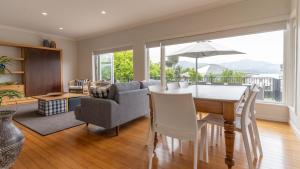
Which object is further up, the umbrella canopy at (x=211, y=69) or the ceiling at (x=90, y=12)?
the ceiling at (x=90, y=12)

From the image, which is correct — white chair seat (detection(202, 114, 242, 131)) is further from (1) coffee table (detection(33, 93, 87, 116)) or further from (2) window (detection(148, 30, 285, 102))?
(1) coffee table (detection(33, 93, 87, 116))

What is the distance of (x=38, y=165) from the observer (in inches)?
73.3

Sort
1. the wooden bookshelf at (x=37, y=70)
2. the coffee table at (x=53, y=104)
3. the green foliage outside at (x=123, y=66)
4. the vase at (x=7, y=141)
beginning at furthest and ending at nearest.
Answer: the green foliage outside at (x=123, y=66) → the wooden bookshelf at (x=37, y=70) → the coffee table at (x=53, y=104) → the vase at (x=7, y=141)

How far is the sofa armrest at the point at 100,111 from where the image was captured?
8.55 feet

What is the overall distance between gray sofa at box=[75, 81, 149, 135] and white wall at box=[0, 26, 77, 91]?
4.22 metres

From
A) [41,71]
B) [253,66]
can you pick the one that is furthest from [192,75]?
[41,71]

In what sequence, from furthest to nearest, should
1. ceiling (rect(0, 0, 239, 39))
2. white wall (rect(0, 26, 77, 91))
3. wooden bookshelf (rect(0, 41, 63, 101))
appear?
wooden bookshelf (rect(0, 41, 63, 101))
white wall (rect(0, 26, 77, 91))
ceiling (rect(0, 0, 239, 39))

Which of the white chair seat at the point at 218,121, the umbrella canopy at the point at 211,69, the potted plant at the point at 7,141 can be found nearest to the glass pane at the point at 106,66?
the umbrella canopy at the point at 211,69

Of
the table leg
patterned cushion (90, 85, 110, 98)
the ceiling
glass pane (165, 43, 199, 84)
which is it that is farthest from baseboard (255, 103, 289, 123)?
patterned cushion (90, 85, 110, 98)

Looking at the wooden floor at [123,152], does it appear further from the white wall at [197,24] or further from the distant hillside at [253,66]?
the white wall at [197,24]

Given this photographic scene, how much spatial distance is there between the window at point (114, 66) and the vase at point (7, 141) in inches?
162

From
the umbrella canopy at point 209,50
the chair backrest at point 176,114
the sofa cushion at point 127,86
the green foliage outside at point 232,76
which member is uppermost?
the umbrella canopy at point 209,50

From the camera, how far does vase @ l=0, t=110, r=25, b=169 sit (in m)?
1.56

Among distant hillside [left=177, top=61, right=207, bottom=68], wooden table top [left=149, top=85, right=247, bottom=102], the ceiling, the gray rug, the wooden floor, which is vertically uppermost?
the ceiling
